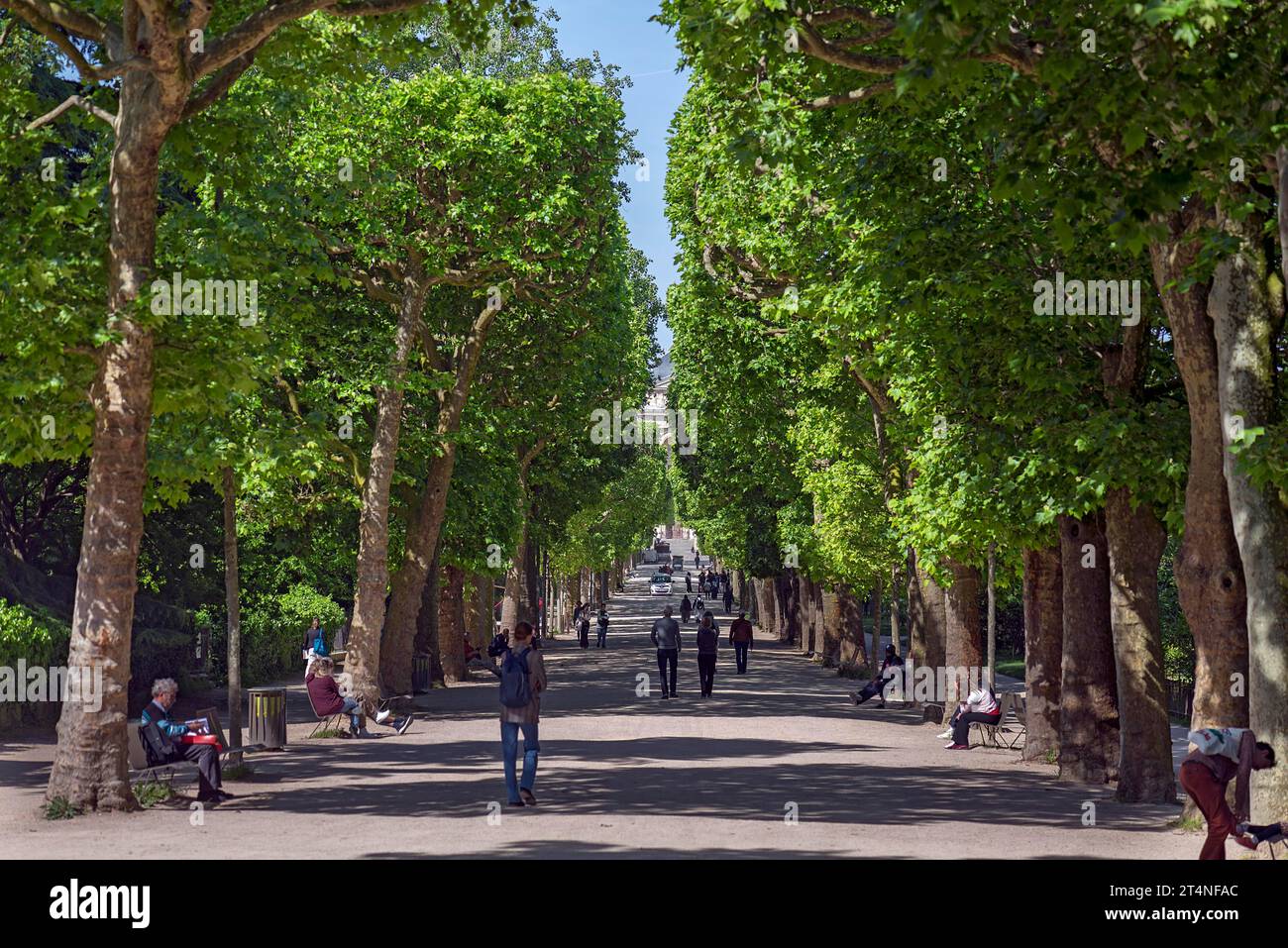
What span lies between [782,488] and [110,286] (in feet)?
114

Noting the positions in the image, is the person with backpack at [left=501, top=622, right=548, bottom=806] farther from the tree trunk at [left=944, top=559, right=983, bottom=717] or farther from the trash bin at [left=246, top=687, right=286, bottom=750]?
the tree trunk at [left=944, top=559, right=983, bottom=717]

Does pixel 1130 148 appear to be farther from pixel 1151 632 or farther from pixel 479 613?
pixel 479 613

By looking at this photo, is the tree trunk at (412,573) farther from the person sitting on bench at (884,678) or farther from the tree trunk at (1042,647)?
the tree trunk at (1042,647)

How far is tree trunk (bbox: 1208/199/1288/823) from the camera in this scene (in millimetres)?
12625

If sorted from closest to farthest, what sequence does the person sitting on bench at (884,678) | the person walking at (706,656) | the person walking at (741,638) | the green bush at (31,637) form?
1. the green bush at (31,637)
2. the person sitting on bench at (884,678)
3. the person walking at (706,656)
4. the person walking at (741,638)

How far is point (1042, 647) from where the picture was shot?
2283 cm

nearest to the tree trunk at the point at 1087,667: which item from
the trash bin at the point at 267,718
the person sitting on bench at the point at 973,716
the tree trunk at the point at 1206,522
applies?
the tree trunk at the point at 1206,522

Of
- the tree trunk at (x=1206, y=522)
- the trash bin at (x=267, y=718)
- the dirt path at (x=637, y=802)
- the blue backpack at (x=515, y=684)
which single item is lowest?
the dirt path at (x=637, y=802)

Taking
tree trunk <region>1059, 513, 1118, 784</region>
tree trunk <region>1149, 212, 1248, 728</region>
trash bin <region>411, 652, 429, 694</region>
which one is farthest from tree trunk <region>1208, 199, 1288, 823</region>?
trash bin <region>411, 652, 429, 694</region>

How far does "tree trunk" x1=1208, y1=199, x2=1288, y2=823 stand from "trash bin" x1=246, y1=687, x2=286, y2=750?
1429 cm

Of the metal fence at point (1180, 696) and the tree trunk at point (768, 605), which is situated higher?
the tree trunk at point (768, 605)

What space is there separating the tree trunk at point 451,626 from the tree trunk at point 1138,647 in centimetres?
2694

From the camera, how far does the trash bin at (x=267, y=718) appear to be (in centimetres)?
2272

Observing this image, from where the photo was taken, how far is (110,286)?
15977 mm
